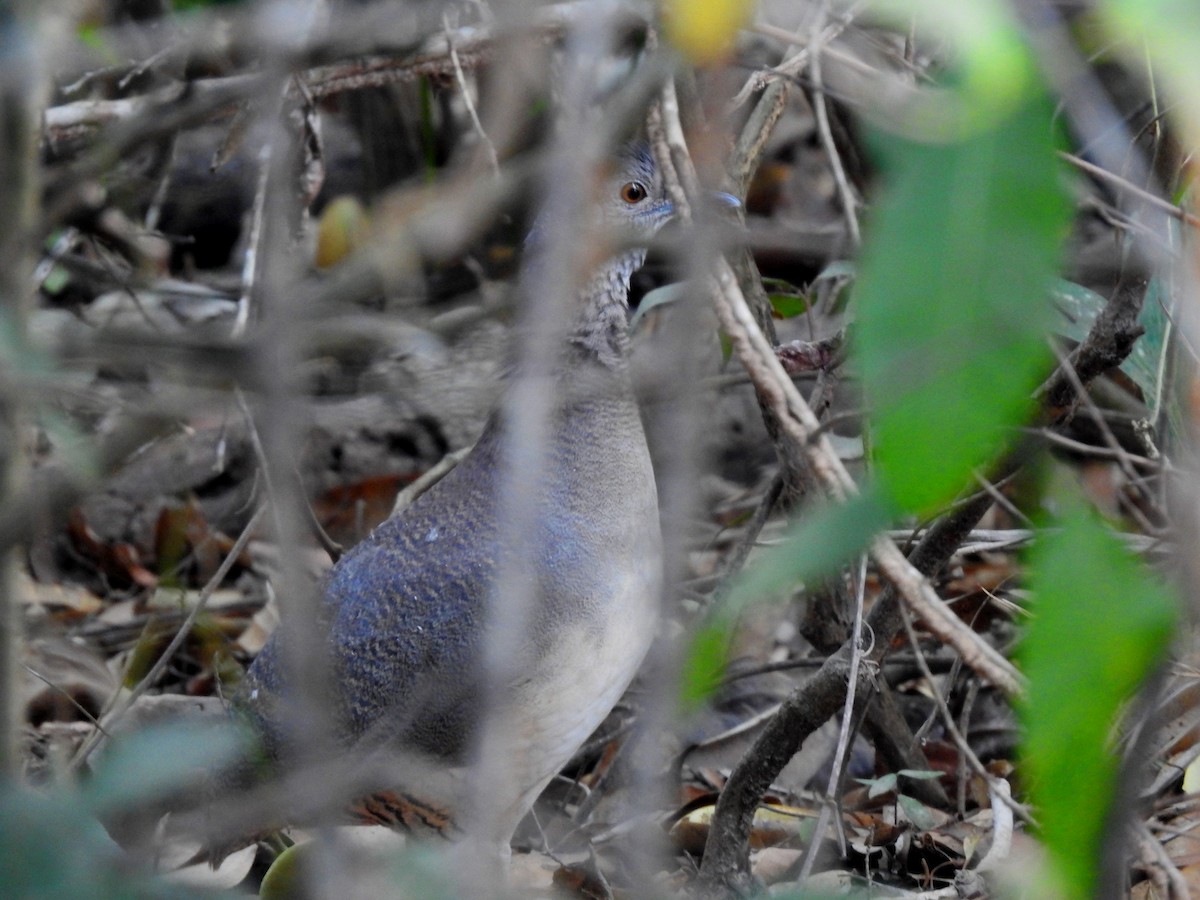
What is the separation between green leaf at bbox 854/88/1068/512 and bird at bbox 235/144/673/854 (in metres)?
A: 2.14

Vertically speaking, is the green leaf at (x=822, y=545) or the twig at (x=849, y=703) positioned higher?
the green leaf at (x=822, y=545)

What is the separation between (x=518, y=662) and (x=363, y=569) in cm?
67

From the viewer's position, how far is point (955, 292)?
0.94 meters

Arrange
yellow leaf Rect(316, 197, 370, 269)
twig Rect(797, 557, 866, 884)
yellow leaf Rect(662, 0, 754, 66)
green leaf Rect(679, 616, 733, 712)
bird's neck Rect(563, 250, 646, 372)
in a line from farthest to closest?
yellow leaf Rect(316, 197, 370, 269) → bird's neck Rect(563, 250, 646, 372) → twig Rect(797, 557, 866, 884) → green leaf Rect(679, 616, 733, 712) → yellow leaf Rect(662, 0, 754, 66)

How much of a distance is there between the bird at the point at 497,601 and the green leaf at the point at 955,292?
2.14 m

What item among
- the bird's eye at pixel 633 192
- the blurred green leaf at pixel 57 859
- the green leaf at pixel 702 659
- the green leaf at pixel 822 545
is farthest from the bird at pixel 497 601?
the green leaf at pixel 822 545

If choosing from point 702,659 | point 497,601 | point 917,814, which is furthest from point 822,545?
point 917,814


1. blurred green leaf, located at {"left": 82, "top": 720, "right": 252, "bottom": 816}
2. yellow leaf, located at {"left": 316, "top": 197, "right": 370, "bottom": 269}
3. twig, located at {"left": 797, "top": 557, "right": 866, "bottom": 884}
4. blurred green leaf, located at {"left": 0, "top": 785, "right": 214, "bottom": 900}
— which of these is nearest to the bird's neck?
twig, located at {"left": 797, "top": 557, "right": 866, "bottom": 884}

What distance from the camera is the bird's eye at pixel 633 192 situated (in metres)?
3.92

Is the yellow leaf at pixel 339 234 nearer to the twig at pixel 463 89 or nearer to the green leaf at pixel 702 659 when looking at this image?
the twig at pixel 463 89

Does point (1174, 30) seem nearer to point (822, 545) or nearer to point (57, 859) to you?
point (822, 545)

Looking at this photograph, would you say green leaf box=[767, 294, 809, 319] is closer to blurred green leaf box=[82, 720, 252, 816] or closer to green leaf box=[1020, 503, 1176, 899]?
blurred green leaf box=[82, 720, 252, 816]

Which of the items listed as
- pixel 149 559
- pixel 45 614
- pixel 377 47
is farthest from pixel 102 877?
pixel 149 559

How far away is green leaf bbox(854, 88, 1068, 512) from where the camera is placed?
0.95 meters
